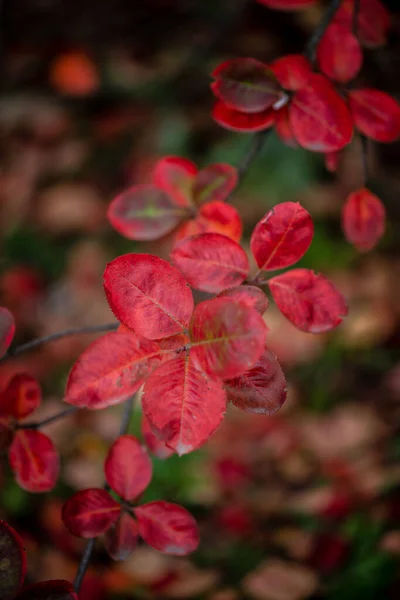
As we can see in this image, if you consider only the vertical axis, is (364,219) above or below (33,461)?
above

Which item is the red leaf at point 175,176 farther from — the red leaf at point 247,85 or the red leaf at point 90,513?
the red leaf at point 90,513

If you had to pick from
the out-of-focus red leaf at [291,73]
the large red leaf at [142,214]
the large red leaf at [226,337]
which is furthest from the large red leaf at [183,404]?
the out-of-focus red leaf at [291,73]

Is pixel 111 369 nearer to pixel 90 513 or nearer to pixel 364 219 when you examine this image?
pixel 90 513

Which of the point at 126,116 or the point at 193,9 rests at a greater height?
the point at 193,9

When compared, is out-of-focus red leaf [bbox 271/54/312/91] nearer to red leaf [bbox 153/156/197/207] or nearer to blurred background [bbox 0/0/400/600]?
red leaf [bbox 153/156/197/207]

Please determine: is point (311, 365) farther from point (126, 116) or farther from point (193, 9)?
point (193, 9)

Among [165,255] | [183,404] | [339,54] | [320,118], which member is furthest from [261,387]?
[165,255]

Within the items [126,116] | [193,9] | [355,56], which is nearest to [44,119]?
[126,116]
